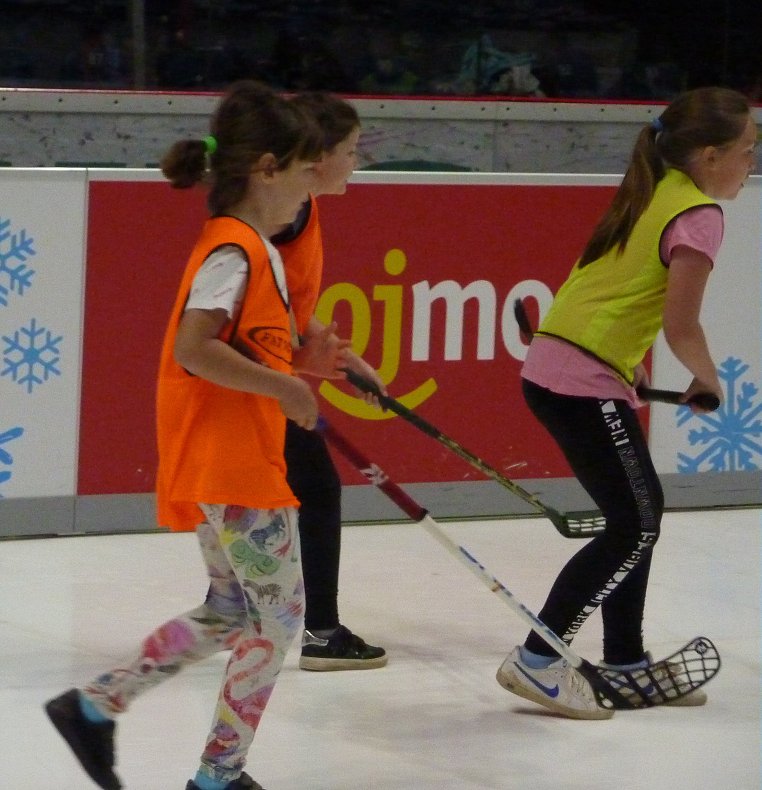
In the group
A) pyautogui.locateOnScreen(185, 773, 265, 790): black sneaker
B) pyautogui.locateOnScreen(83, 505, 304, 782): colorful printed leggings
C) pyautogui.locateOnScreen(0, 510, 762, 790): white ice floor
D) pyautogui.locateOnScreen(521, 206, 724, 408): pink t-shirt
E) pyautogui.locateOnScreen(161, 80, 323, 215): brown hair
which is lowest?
pyautogui.locateOnScreen(0, 510, 762, 790): white ice floor

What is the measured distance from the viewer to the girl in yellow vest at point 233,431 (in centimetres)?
246

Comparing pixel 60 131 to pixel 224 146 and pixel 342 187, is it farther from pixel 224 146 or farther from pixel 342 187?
pixel 224 146

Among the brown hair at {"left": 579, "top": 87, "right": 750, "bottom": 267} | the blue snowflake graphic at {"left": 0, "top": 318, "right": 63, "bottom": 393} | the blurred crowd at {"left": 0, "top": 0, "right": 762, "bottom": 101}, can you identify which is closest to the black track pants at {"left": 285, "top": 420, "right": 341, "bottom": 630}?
the brown hair at {"left": 579, "top": 87, "right": 750, "bottom": 267}

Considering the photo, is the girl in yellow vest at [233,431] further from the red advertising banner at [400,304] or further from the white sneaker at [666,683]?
the red advertising banner at [400,304]

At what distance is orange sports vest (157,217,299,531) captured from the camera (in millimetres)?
2479

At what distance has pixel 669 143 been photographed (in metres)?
3.19

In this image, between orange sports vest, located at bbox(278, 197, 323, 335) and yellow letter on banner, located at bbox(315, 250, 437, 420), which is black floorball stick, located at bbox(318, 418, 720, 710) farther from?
yellow letter on banner, located at bbox(315, 250, 437, 420)

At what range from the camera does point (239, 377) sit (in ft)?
7.86

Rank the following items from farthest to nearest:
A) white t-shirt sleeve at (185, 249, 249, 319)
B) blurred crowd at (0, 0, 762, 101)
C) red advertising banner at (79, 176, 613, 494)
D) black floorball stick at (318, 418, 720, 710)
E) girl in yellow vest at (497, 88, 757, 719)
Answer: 1. blurred crowd at (0, 0, 762, 101)
2. red advertising banner at (79, 176, 613, 494)
3. black floorball stick at (318, 418, 720, 710)
4. girl in yellow vest at (497, 88, 757, 719)
5. white t-shirt sleeve at (185, 249, 249, 319)

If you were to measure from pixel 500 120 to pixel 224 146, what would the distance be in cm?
628

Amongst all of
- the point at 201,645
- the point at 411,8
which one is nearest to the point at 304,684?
the point at 201,645

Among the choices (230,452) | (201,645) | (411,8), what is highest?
(411,8)

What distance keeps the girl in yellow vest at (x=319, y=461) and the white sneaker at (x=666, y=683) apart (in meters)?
0.61

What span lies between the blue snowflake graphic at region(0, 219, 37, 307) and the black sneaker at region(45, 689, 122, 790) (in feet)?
7.13
